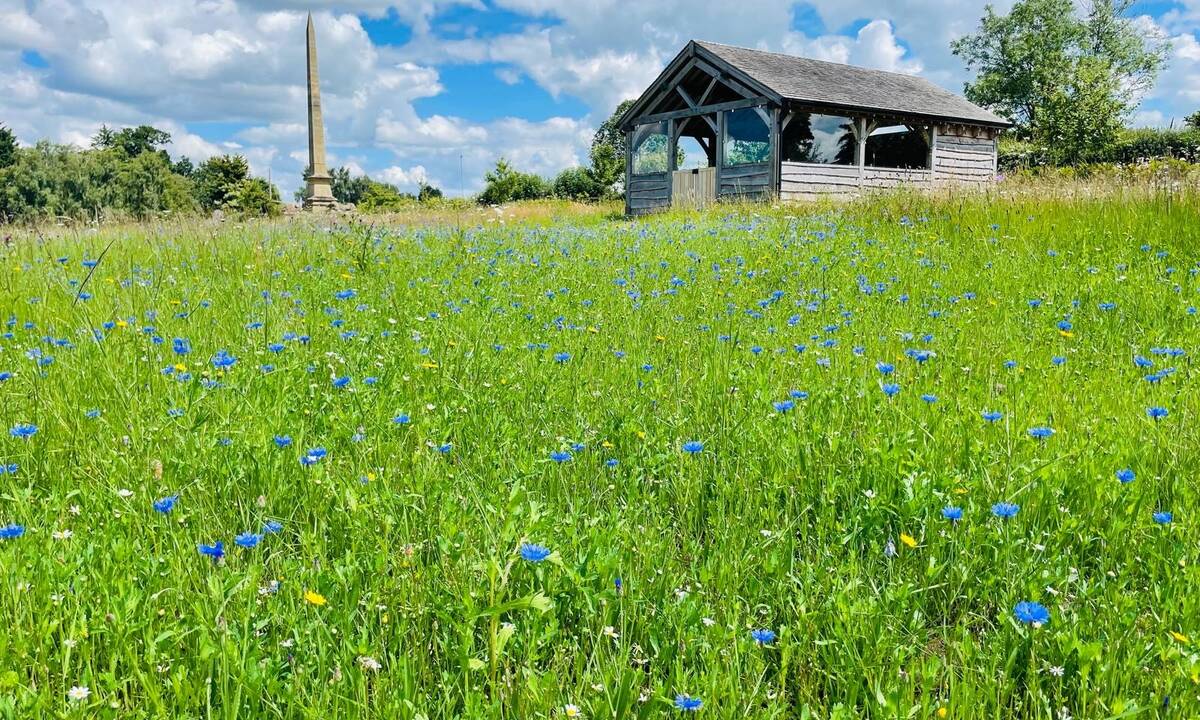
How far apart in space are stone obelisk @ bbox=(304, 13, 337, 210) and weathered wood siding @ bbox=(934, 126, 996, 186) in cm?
1733

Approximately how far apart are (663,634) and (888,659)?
0.50m

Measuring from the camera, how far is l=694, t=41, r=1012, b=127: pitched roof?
20250mm

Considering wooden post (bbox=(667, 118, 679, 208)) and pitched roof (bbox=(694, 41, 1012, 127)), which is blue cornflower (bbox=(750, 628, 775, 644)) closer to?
pitched roof (bbox=(694, 41, 1012, 127))

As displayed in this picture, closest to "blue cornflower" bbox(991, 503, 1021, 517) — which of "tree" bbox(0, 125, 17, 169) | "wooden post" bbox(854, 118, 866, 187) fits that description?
"wooden post" bbox(854, 118, 866, 187)

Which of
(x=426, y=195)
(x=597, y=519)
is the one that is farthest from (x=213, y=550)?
(x=426, y=195)

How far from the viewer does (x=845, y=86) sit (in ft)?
73.4

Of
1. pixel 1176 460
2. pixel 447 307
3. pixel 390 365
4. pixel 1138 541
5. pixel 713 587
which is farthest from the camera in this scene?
pixel 447 307

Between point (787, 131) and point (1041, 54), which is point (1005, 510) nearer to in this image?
point (787, 131)

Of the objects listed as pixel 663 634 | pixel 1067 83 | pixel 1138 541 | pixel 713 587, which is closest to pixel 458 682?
pixel 663 634

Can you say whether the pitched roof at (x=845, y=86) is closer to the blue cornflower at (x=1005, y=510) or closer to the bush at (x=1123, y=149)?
the bush at (x=1123, y=149)

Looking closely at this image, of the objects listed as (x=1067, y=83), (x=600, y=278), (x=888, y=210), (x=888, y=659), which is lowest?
(x=888, y=659)

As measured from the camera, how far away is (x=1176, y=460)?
2363mm

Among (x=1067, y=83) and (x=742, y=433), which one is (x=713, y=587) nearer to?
(x=742, y=433)

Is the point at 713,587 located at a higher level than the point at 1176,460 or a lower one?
lower
